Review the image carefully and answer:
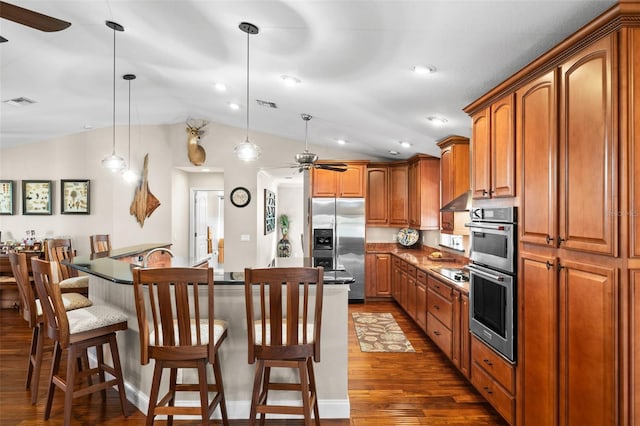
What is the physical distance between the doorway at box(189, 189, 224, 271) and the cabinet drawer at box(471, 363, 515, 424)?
600 cm

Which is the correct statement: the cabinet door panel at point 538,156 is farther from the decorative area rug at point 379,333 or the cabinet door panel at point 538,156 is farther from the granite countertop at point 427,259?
the decorative area rug at point 379,333

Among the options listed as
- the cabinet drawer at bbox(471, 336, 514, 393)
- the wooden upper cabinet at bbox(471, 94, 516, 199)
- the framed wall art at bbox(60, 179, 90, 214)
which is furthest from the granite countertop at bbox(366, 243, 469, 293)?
the framed wall art at bbox(60, 179, 90, 214)

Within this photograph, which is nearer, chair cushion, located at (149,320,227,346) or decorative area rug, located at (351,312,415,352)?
chair cushion, located at (149,320,227,346)

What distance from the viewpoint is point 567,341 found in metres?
1.99

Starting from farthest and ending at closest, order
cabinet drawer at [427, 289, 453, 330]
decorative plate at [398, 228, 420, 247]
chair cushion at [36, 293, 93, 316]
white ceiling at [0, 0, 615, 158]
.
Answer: decorative plate at [398, 228, 420, 247] < cabinet drawer at [427, 289, 453, 330] < chair cushion at [36, 293, 93, 316] < white ceiling at [0, 0, 615, 158]

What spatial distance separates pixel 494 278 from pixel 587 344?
2.78 ft

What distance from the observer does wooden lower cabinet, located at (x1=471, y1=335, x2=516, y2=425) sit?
253 centimetres

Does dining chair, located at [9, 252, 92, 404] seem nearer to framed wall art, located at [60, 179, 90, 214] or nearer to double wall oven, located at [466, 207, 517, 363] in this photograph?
double wall oven, located at [466, 207, 517, 363]

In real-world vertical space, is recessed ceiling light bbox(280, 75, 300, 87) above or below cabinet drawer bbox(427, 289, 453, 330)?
above

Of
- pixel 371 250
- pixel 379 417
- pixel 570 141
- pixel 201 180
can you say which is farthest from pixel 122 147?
pixel 570 141

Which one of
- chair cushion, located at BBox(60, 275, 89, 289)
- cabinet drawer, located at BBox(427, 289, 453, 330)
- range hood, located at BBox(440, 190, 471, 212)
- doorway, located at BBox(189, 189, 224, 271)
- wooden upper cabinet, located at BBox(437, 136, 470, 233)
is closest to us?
cabinet drawer, located at BBox(427, 289, 453, 330)

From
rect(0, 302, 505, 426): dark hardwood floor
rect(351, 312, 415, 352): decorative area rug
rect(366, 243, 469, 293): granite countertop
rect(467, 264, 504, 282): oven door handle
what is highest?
rect(467, 264, 504, 282): oven door handle

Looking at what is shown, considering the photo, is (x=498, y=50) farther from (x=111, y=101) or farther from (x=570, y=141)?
(x=111, y=101)

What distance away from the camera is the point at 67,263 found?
11.9ft
